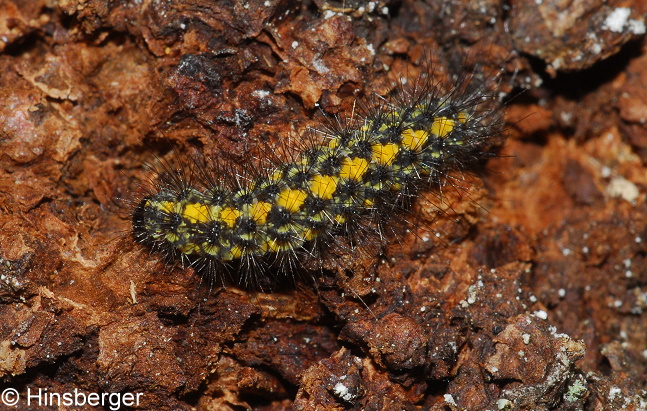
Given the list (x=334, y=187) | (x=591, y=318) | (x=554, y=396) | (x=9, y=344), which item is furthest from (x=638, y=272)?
(x=9, y=344)

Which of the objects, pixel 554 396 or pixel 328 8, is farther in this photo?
pixel 328 8

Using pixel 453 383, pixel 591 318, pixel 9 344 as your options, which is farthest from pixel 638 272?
pixel 9 344

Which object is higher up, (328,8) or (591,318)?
(328,8)

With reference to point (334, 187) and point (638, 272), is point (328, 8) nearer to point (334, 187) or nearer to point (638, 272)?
point (334, 187)

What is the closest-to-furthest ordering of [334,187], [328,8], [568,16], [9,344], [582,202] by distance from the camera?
[9,344] → [334,187] → [328,8] → [568,16] → [582,202]

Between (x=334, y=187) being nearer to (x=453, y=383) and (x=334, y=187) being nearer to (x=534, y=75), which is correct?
(x=453, y=383)

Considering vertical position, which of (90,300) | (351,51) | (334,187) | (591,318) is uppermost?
(351,51)

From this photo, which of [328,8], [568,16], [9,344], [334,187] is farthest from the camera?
[568,16]
